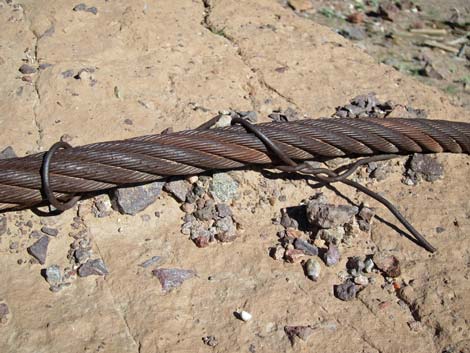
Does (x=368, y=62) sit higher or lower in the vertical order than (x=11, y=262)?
higher

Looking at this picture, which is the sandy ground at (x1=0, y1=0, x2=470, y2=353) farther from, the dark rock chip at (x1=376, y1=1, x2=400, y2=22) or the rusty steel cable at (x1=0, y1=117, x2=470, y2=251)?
the dark rock chip at (x1=376, y1=1, x2=400, y2=22)

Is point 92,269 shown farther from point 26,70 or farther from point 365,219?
point 26,70

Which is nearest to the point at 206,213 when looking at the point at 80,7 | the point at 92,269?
the point at 92,269

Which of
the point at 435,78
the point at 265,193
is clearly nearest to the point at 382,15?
the point at 435,78

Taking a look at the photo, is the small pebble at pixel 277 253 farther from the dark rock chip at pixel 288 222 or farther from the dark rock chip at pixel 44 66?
the dark rock chip at pixel 44 66

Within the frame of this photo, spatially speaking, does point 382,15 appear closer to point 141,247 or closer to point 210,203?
point 210,203

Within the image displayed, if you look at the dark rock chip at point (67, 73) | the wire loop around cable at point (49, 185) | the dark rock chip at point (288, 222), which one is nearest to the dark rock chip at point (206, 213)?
the dark rock chip at point (288, 222)

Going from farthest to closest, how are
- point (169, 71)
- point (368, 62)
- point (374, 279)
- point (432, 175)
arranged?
point (368, 62), point (169, 71), point (432, 175), point (374, 279)
